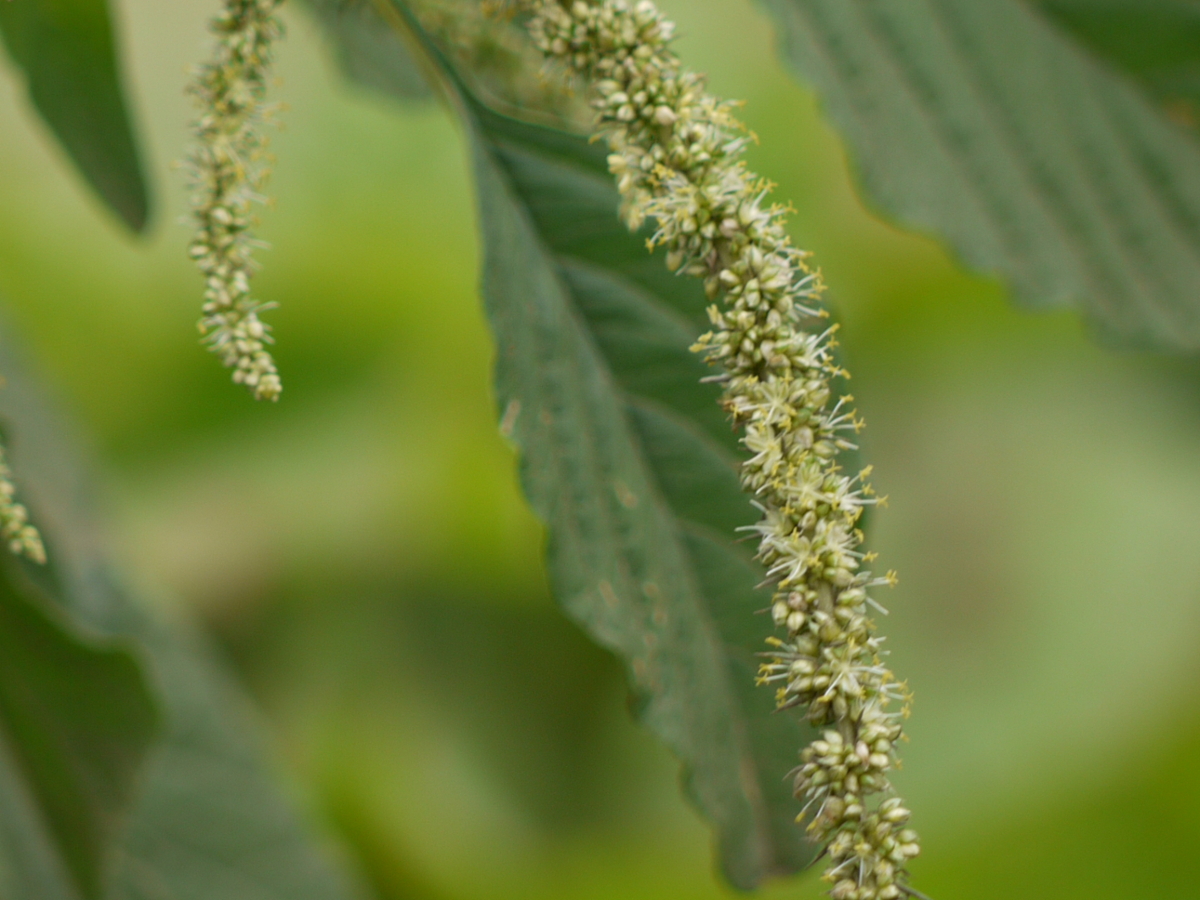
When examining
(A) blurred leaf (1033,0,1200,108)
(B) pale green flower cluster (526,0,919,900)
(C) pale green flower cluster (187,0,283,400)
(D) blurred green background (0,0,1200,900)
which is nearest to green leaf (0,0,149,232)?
(C) pale green flower cluster (187,0,283,400)

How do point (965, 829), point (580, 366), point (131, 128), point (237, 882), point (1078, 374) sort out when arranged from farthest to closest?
point (1078, 374) → point (965, 829) → point (237, 882) → point (131, 128) → point (580, 366)

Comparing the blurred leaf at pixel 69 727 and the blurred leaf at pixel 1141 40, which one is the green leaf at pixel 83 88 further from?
the blurred leaf at pixel 1141 40

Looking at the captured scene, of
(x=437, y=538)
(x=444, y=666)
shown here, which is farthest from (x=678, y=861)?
(x=437, y=538)

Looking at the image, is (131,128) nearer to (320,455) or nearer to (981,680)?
(320,455)

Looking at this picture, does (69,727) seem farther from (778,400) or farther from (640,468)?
(778,400)

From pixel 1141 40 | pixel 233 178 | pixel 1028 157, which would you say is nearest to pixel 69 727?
pixel 233 178
